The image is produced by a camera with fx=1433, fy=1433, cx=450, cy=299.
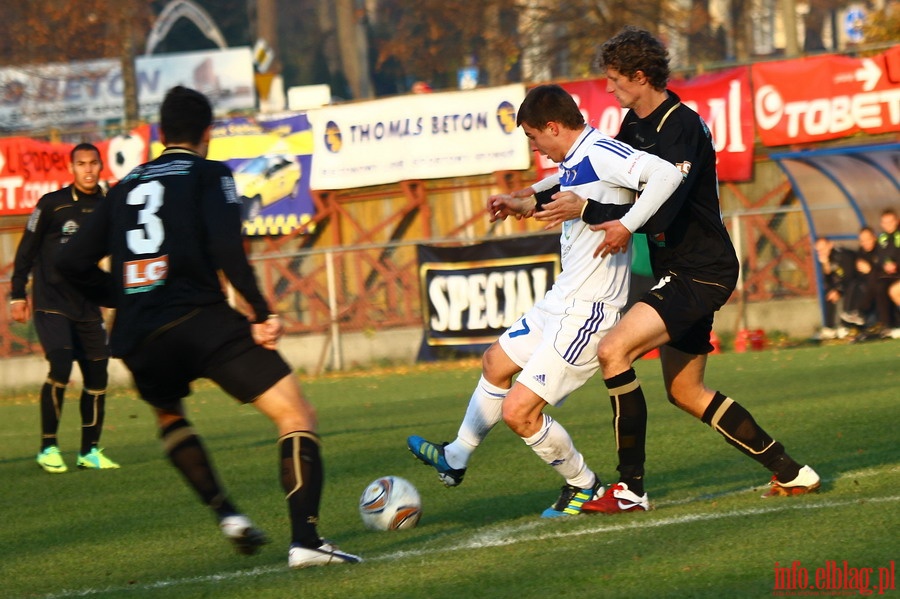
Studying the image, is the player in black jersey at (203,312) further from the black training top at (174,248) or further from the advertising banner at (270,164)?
the advertising banner at (270,164)

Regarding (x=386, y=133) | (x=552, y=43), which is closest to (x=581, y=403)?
(x=386, y=133)

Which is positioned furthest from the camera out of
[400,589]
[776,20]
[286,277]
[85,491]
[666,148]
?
[776,20]

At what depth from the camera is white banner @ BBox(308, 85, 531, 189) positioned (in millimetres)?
21172

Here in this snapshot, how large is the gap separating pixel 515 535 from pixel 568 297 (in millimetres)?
1114

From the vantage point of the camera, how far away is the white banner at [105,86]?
126 ft

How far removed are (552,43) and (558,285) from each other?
24.8m

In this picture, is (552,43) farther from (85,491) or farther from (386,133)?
(85,491)

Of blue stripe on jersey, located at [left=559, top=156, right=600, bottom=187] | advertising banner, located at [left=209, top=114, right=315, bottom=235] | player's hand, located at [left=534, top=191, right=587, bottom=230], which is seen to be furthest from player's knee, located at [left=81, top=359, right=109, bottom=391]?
advertising banner, located at [left=209, top=114, right=315, bottom=235]

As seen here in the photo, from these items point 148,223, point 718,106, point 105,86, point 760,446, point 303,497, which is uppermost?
point 105,86

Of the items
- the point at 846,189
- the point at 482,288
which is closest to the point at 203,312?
the point at 482,288

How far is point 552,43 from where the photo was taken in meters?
A: 30.7

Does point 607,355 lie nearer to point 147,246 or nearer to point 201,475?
point 201,475

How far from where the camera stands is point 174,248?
5.76 metres

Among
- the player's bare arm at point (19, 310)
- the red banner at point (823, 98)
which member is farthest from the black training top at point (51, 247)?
the red banner at point (823, 98)
